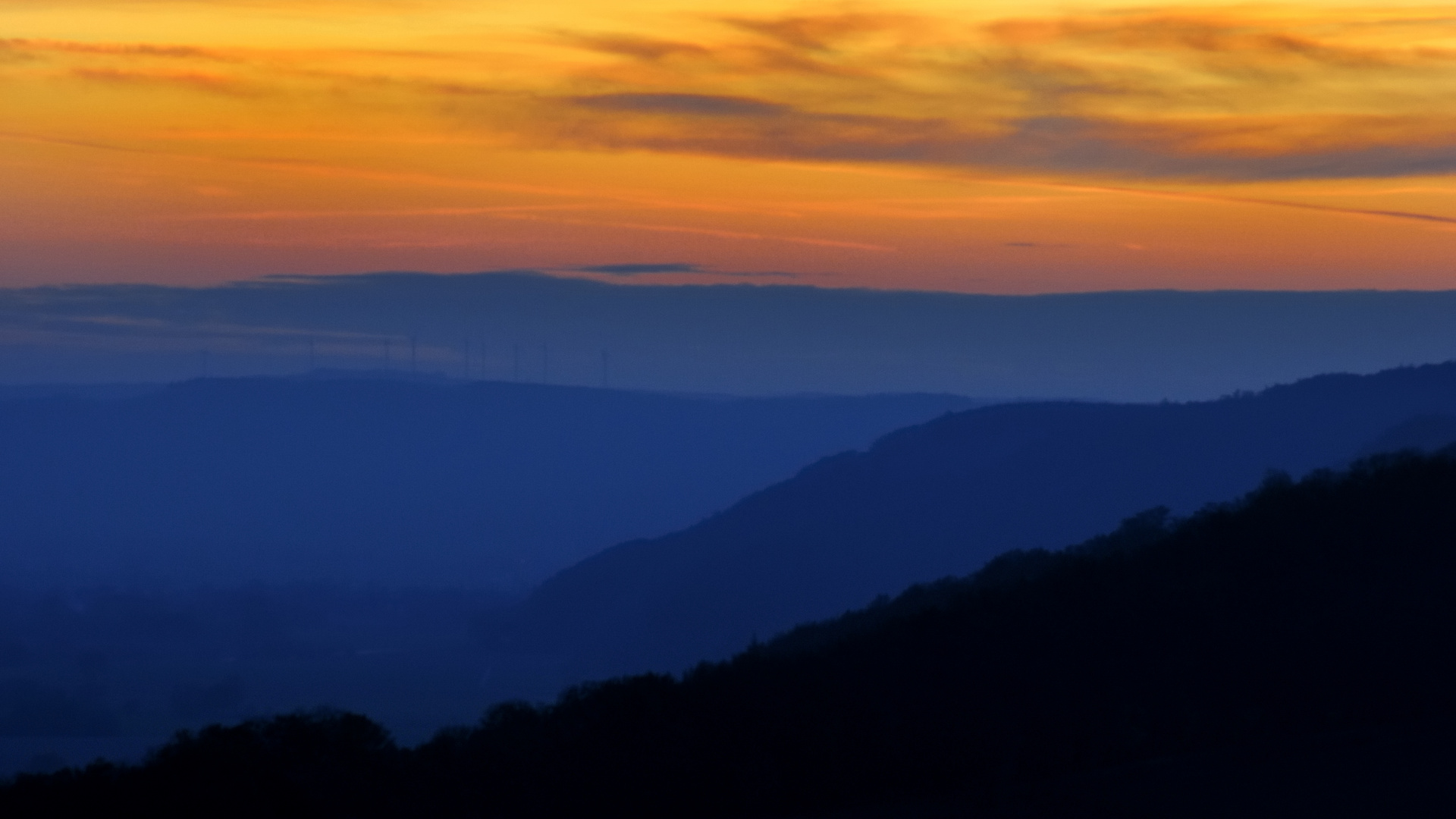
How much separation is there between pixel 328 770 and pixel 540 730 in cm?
791

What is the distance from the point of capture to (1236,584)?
66.0 metres

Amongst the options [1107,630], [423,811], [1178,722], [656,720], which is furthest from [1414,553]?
[423,811]

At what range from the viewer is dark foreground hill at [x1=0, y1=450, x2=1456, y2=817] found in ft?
136

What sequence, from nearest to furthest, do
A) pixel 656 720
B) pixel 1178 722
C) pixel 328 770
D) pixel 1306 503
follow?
pixel 328 770, pixel 656 720, pixel 1178 722, pixel 1306 503

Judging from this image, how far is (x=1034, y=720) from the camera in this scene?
170 ft

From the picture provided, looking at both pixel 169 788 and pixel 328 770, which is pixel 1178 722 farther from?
pixel 169 788

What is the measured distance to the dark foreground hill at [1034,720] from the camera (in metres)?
41.3

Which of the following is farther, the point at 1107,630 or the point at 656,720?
the point at 1107,630

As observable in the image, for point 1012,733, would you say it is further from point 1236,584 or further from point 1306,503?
point 1306,503

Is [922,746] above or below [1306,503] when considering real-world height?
below

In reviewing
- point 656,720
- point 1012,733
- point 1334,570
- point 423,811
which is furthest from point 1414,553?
point 423,811

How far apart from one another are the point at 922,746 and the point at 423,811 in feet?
48.8

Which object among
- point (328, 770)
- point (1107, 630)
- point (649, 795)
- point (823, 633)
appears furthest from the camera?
point (823, 633)

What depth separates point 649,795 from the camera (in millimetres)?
45062
